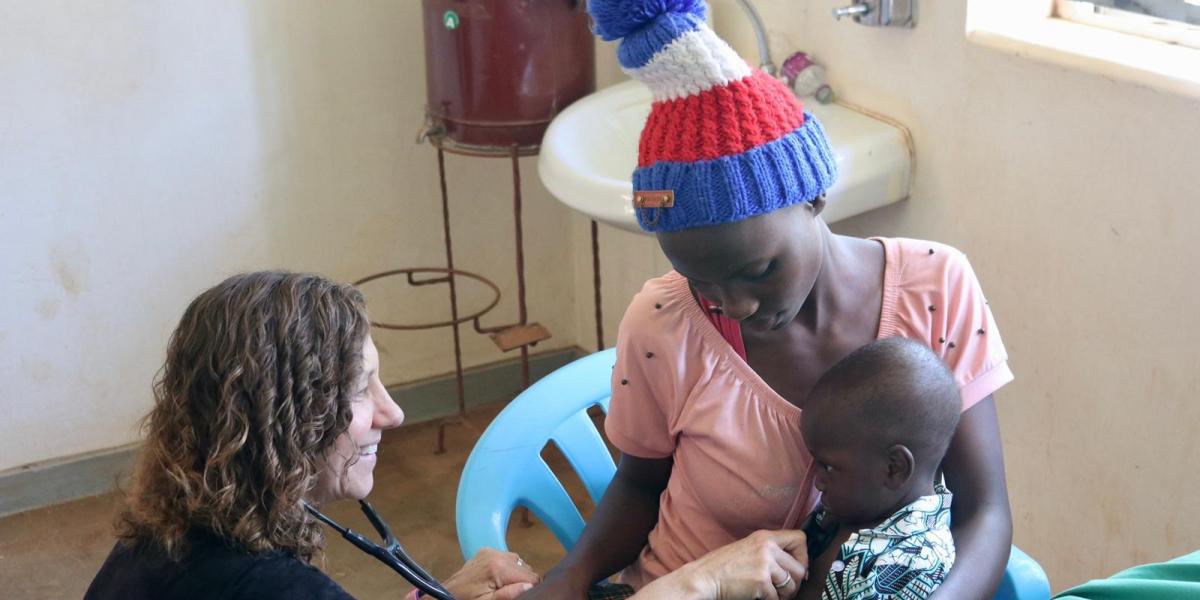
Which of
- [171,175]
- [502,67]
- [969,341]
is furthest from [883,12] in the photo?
[171,175]

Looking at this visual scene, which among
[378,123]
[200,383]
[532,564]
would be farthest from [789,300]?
[378,123]

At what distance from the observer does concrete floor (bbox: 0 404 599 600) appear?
281 cm

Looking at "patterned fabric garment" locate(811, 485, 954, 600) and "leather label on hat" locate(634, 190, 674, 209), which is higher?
"leather label on hat" locate(634, 190, 674, 209)

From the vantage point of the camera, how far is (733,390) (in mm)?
1477

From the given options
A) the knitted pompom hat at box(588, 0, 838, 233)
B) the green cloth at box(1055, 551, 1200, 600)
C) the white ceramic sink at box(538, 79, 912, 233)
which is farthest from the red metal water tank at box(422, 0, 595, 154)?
the green cloth at box(1055, 551, 1200, 600)

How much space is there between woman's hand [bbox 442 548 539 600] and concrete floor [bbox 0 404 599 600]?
3.96ft

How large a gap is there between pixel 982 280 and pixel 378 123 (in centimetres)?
163

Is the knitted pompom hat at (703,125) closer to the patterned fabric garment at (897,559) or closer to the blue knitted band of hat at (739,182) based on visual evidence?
the blue knitted band of hat at (739,182)

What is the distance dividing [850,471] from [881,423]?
6 cm

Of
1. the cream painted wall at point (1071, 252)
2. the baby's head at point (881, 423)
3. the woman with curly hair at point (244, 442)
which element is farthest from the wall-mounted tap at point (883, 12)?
the woman with curly hair at point (244, 442)

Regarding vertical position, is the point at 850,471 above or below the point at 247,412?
below

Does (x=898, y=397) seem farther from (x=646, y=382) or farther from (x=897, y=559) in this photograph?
(x=646, y=382)

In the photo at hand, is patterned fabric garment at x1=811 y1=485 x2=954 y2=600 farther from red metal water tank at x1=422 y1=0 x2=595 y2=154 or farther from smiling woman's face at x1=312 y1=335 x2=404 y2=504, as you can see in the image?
red metal water tank at x1=422 y1=0 x2=595 y2=154

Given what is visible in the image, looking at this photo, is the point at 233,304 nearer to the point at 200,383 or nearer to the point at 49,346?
the point at 200,383
